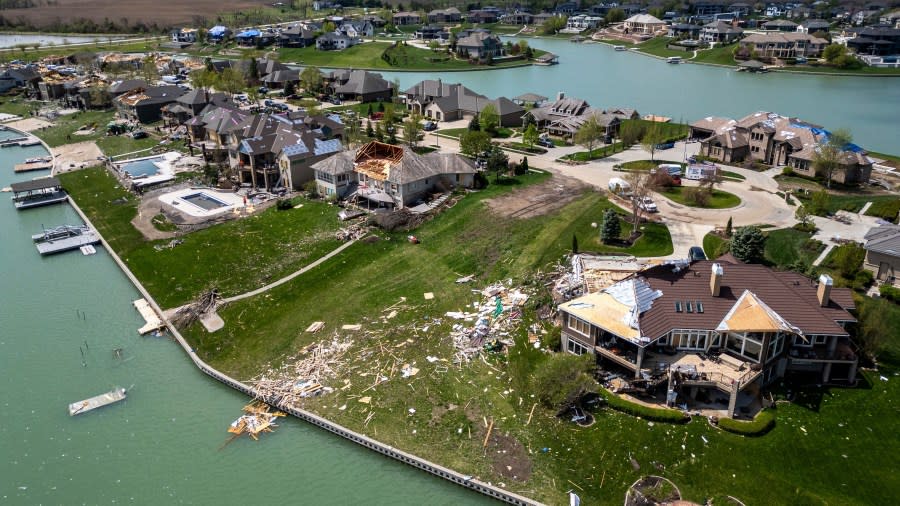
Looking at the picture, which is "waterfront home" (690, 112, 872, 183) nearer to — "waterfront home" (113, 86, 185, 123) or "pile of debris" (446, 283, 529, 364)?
"pile of debris" (446, 283, 529, 364)

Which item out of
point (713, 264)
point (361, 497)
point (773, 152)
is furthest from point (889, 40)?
point (361, 497)

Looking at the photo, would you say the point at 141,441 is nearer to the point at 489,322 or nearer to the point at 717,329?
the point at 489,322

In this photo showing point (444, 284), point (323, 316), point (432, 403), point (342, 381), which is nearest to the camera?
point (432, 403)

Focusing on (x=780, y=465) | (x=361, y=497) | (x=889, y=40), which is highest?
(x=889, y=40)

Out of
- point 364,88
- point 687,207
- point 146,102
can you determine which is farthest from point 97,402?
point 364,88

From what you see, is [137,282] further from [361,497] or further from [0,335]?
[361,497]
